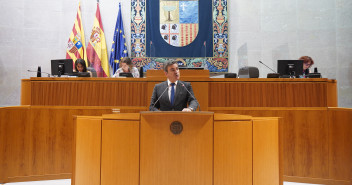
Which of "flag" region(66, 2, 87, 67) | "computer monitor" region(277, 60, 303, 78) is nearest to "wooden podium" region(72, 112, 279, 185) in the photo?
"computer monitor" region(277, 60, 303, 78)

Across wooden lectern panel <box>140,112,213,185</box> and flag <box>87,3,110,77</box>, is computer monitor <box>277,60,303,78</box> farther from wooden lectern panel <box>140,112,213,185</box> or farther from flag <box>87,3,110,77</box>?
flag <box>87,3,110,77</box>

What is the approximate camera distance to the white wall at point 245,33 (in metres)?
6.55

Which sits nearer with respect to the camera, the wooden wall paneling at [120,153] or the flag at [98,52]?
the wooden wall paneling at [120,153]

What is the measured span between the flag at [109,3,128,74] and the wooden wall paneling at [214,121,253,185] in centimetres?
520

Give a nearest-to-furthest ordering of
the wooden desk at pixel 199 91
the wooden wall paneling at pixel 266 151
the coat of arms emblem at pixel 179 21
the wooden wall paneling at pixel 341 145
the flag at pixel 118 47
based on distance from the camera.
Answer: the wooden wall paneling at pixel 266 151, the wooden wall paneling at pixel 341 145, the wooden desk at pixel 199 91, the flag at pixel 118 47, the coat of arms emblem at pixel 179 21

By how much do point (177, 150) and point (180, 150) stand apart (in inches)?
0.9

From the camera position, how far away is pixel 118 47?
6.89 metres

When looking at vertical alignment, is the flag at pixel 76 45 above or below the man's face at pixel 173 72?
above

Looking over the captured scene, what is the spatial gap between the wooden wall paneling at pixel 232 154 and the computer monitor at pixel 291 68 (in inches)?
109

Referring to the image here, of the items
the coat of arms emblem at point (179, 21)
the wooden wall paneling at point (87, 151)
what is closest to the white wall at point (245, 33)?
the coat of arms emblem at point (179, 21)

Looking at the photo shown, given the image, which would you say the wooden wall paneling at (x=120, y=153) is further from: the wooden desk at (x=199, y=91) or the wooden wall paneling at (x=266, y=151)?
the wooden desk at (x=199, y=91)

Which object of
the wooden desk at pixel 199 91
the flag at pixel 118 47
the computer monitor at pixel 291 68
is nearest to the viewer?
the wooden desk at pixel 199 91

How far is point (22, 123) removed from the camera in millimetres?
3494

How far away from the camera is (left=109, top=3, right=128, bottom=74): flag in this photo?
683 cm
